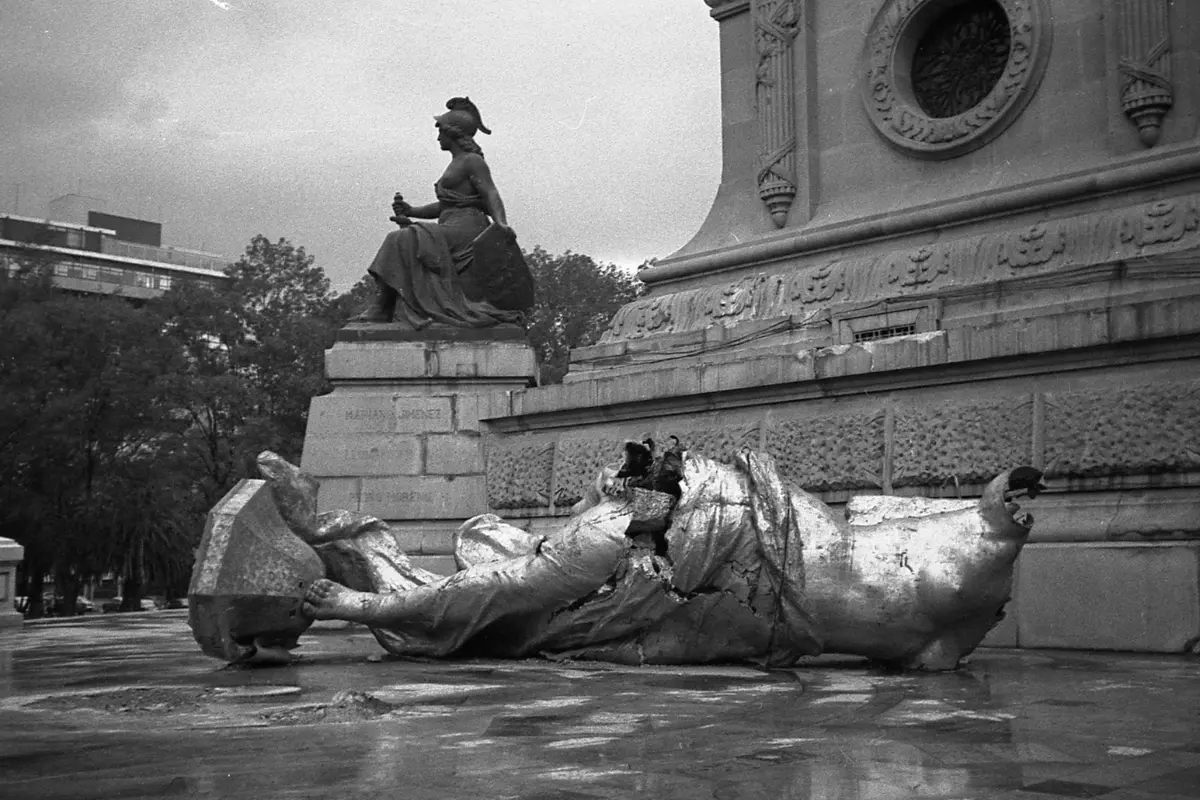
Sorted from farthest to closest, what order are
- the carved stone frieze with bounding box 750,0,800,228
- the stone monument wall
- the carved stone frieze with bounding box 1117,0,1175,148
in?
the carved stone frieze with bounding box 750,0,800,228
the carved stone frieze with bounding box 1117,0,1175,148
the stone monument wall

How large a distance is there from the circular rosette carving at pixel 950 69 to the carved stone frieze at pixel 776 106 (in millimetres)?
870

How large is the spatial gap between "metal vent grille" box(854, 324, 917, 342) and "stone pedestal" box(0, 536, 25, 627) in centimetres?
803

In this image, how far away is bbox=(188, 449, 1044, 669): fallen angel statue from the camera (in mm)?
6082

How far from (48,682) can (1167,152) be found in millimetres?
9029

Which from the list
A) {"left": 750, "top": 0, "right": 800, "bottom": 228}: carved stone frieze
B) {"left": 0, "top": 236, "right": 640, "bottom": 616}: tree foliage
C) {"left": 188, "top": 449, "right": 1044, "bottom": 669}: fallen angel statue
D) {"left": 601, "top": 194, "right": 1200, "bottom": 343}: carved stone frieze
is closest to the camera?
{"left": 188, "top": 449, "right": 1044, "bottom": 669}: fallen angel statue

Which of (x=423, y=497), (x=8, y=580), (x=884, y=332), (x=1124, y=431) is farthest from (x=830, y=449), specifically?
(x=8, y=580)

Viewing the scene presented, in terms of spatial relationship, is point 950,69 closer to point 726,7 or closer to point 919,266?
point 919,266

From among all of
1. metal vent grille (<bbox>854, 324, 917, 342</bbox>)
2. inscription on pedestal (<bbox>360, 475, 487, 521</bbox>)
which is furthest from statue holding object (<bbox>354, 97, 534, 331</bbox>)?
metal vent grille (<bbox>854, 324, 917, 342</bbox>)

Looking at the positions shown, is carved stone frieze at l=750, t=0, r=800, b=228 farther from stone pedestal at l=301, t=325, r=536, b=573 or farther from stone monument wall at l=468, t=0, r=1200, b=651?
stone pedestal at l=301, t=325, r=536, b=573

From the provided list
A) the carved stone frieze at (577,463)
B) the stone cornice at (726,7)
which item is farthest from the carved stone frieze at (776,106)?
the carved stone frieze at (577,463)

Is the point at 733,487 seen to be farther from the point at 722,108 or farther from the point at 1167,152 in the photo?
the point at 722,108

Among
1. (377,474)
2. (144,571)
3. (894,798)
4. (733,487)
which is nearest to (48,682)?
(733,487)

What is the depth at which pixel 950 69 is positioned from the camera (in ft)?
41.5

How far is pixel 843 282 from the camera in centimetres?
1216
